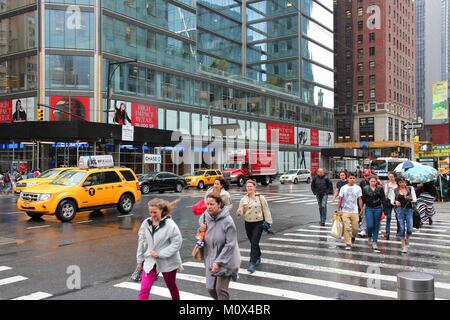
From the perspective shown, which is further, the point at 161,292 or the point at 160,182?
the point at 160,182

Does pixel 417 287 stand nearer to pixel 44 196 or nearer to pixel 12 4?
pixel 44 196

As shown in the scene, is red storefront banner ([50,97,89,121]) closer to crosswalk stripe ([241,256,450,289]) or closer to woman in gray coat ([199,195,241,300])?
crosswalk stripe ([241,256,450,289])

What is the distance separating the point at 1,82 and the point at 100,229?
34112 millimetres

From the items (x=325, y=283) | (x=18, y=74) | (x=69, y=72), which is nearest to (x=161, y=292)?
(x=325, y=283)

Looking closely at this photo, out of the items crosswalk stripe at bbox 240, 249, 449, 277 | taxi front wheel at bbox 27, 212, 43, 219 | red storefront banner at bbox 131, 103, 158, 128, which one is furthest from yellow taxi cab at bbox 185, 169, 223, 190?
crosswalk stripe at bbox 240, 249, 449, 277

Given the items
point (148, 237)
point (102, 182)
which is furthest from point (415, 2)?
point (148, 237)

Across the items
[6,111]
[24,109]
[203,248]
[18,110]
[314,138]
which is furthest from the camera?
[314,138]

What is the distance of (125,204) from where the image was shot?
1689cm

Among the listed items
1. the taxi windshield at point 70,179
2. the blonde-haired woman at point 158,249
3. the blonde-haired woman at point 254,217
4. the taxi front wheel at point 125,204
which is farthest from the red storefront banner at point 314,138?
the blonde-haired woman at point 158,249

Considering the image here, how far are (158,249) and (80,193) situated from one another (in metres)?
10.7

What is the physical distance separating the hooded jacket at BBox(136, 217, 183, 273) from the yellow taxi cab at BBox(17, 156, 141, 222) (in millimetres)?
10044
